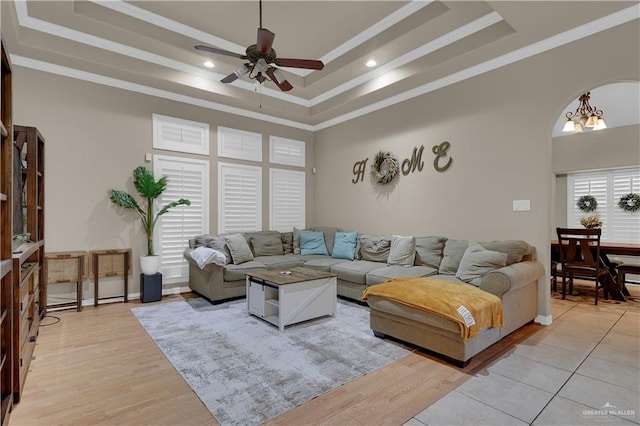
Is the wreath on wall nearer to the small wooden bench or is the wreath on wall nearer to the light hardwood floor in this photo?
the light hardwood floor

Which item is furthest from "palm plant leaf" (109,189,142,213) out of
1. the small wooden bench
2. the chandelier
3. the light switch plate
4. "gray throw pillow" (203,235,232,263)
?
the small wooden bench

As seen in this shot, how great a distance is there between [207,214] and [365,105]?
3.29 meters

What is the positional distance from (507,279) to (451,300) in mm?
735

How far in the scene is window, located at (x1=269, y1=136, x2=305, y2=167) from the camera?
6.37 meters

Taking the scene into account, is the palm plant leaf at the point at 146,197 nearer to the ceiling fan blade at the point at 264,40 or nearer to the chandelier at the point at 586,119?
the ceiling fan blade at the point at 264,40

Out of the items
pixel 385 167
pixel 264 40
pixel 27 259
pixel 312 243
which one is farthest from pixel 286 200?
pixel 27 259

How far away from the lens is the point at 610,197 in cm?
659

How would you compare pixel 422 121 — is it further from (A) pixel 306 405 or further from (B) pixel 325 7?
(A) pixel 306 405

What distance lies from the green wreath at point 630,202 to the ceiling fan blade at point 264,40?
24.1 feet

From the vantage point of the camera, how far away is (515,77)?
12.8 ft

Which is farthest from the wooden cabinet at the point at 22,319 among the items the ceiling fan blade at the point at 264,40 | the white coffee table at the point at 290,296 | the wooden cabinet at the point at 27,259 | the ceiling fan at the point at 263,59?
the ceiling fan blade at the point at 264,40

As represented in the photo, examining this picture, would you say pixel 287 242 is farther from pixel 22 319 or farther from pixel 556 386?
pixel 556 386

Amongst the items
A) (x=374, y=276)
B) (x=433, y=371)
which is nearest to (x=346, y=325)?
(x=374, y=276)

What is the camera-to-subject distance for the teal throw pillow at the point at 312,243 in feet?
19.1
